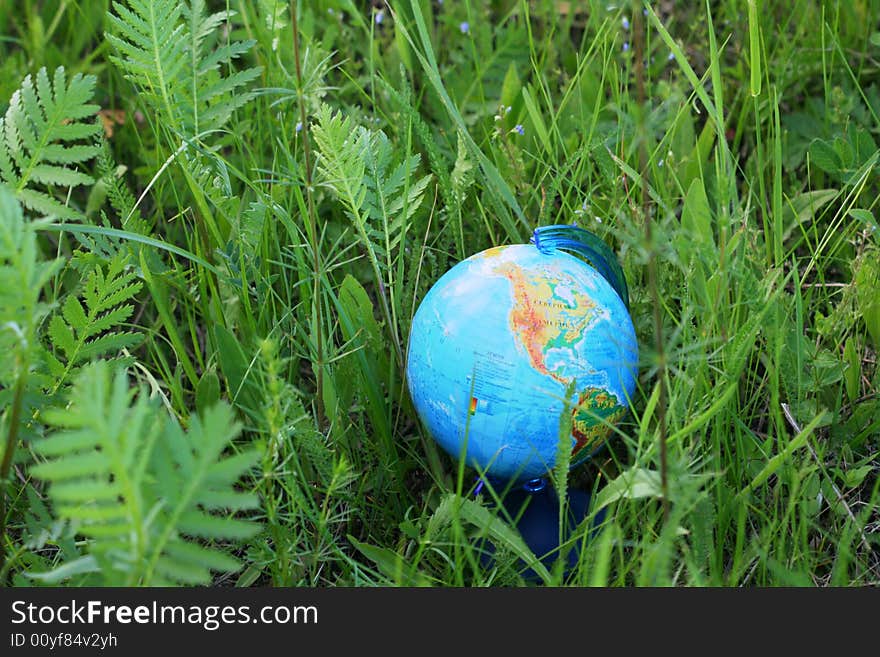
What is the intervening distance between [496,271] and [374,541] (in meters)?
0.75

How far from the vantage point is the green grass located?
181 centimetres

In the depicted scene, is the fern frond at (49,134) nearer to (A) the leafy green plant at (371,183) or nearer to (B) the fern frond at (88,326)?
(B) the fern frond at (88,326)

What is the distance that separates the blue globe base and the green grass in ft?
0.18

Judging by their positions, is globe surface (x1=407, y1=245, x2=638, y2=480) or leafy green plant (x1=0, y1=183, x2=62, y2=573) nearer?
leafy green plant (x1=0, y1=183, x2=62, y2=573)

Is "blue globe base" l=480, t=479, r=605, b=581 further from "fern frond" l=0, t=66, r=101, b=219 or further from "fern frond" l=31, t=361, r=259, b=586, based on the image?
"fern frond" l=0, t=66, r=101, b=219

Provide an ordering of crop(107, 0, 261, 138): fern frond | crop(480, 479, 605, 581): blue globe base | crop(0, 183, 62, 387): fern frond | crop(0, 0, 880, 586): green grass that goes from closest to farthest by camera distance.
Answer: crop(0, 183, 62, 387): fern frond < crop(0, 0, 880, 586): green grass < crop(480, 479, 605, 581): blue globe base < crop(107, 0, 261, 138): fern frond

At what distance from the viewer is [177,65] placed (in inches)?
95.3

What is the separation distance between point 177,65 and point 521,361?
3.85 feet

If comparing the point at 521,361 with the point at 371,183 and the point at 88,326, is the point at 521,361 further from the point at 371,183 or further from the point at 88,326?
the point at 88,326

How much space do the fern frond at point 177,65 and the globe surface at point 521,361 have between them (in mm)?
822

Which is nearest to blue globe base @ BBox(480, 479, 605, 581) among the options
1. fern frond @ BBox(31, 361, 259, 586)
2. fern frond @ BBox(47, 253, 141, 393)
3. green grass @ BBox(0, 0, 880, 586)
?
green grass @ BBox(0, 0, 880, 586)

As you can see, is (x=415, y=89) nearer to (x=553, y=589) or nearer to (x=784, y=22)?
(x=784, y=22)

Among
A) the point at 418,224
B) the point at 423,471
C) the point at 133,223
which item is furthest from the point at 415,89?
the point at 423,471

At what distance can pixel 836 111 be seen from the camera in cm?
296
